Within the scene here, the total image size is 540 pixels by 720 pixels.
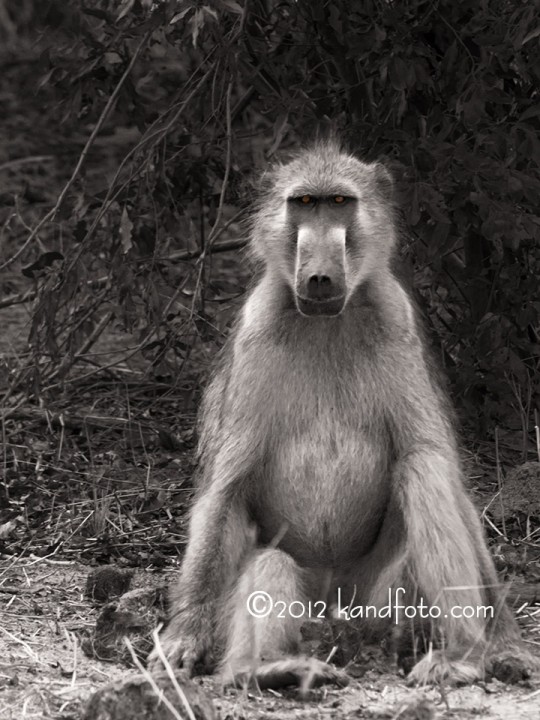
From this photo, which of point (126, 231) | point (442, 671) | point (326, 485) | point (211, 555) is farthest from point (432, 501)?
point (126, 231)

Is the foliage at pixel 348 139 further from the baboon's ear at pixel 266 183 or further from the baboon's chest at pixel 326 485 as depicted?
the baboon's chest at pixel 326 485

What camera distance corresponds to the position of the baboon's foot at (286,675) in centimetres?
328

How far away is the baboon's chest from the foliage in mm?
1016

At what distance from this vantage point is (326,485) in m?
3.77

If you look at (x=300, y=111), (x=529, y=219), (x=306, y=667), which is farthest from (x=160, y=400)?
(x=306, y=667)

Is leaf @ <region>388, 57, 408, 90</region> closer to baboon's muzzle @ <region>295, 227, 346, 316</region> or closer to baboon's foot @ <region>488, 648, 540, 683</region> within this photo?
baboon's muzzle @ <region>295, 227, 346, 316</region>

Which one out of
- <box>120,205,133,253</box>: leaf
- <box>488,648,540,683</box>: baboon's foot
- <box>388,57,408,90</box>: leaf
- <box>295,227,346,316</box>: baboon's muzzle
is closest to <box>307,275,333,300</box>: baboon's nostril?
<box>295,227,346,316</box>: baboon's muzzle

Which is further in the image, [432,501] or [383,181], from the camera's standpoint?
[383,181]

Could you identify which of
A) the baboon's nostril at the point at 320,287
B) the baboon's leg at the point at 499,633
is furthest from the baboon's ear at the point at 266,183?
the baboon's leg at the point at 499,633

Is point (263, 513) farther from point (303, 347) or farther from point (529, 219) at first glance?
point (529, 219)

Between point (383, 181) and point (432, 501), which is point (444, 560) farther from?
point (383, 181)

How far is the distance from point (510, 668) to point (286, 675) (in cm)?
57

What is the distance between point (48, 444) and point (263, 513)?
2.10m

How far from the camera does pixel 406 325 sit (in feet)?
12.6
